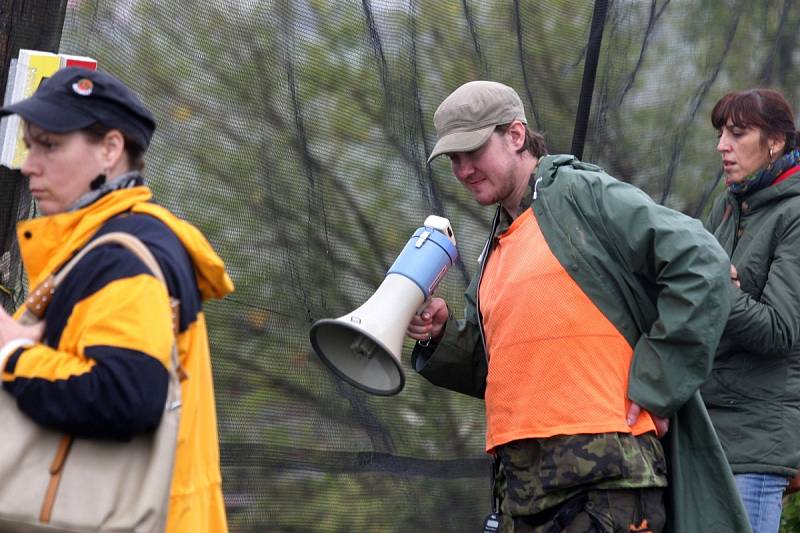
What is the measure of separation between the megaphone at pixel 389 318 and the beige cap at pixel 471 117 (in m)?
0.27

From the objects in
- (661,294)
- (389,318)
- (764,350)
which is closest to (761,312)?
(764,350)

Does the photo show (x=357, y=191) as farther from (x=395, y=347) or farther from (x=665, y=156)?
(x=665, y=156)

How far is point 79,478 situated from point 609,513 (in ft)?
4.84

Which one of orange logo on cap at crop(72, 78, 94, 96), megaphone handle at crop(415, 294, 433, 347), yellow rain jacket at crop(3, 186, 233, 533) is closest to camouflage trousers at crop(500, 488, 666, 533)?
megaphone handle at crop(415, 294, 433, 347)

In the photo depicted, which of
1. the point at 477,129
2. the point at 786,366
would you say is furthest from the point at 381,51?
the point at 786,366

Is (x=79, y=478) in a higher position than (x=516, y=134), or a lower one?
lower

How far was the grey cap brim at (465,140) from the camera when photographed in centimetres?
340

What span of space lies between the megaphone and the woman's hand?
1130 mm

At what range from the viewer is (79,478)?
2.14m

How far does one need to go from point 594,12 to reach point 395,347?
238cm

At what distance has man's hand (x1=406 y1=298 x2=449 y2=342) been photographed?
3613mm

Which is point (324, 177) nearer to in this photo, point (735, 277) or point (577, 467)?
point (735, 277)

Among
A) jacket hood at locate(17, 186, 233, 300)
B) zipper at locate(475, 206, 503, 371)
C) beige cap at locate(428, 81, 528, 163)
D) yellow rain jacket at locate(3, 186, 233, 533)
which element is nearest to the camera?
yellow rain jacket at locate(3, 186, 233, 533)

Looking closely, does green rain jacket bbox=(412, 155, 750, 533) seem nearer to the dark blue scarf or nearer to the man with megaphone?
the man with megaphone
